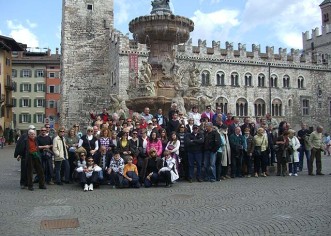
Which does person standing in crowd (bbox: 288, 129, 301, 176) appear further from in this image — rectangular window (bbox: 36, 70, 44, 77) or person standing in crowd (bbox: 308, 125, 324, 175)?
rectangular window (bbox: 36, 70, 44, 77)

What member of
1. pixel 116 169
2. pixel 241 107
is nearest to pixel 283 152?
pixel 116 169

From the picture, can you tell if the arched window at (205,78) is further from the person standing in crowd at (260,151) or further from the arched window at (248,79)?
the person standing in crowd at (260,151)

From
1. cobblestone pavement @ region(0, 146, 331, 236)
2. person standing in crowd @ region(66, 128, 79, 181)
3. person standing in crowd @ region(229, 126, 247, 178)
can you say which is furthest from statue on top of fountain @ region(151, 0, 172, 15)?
cobblestone pavement @ region(0, 146, 331, 236)

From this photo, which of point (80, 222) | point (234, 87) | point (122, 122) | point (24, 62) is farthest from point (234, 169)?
point (24, 62)

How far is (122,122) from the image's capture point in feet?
42.2

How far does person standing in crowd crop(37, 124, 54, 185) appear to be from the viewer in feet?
36.7

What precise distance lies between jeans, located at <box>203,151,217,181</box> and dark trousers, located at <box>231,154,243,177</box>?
36.7 inches

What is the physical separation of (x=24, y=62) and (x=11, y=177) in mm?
56130

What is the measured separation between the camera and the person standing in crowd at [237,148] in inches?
480

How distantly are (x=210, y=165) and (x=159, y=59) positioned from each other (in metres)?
5.75

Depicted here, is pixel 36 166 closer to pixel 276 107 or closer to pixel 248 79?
pixel 248 79

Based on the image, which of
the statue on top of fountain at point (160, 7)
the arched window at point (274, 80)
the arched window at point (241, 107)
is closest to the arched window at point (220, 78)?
the arched window at point (241, 107)

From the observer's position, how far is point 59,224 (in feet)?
21.8

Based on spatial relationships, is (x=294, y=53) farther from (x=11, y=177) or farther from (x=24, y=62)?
(x=11, y=177)
